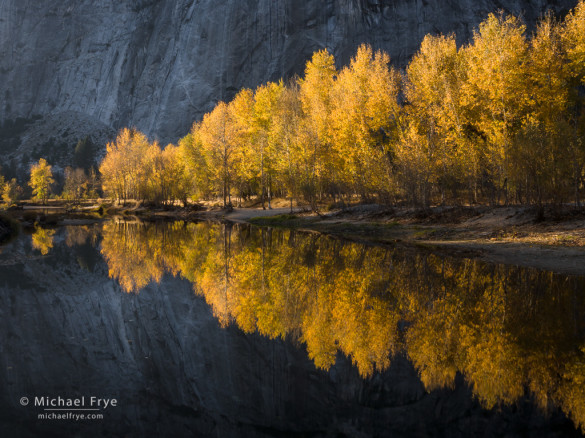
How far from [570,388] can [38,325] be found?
394 inches

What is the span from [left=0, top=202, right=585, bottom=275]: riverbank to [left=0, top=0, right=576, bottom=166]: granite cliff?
5151 centimetres

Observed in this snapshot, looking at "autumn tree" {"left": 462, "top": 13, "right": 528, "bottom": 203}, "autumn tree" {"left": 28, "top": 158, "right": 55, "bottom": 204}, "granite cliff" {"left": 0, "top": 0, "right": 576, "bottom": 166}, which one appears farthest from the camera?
"autumn tree" {"left": 28, "top": 158, "right": 55, "bottom": 204}

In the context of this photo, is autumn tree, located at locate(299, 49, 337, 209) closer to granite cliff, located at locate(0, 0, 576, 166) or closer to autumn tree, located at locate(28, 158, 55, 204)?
granite cliff, located at locate(0, 0, 576, 166)

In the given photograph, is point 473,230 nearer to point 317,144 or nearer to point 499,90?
point 499,90

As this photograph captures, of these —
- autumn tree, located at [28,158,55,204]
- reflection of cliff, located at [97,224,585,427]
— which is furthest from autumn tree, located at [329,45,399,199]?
autumn tree, located at [28,158,55,204]

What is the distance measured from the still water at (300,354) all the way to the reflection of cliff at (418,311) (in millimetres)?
39

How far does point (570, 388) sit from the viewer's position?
532 centimetres

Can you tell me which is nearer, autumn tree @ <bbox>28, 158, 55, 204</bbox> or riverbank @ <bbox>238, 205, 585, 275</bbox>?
riverbank @ <bbox>238, 205, 585, 275</bbox>

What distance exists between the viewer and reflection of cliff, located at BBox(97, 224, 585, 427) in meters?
5.88

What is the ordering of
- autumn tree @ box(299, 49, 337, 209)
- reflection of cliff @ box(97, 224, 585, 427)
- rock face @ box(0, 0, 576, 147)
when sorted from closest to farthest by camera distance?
reflection of cliff @ box(97, 224, 585, 427) → autumn tree @ box(299, 49, 337, 209) → rock face @ box(0, 0, 576, 147)

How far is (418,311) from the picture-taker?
29.1 feet

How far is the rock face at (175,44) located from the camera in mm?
72188

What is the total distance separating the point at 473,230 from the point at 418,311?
Answer: 1321 centimetres

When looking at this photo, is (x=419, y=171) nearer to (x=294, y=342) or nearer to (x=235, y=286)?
(x=235, y=286)
